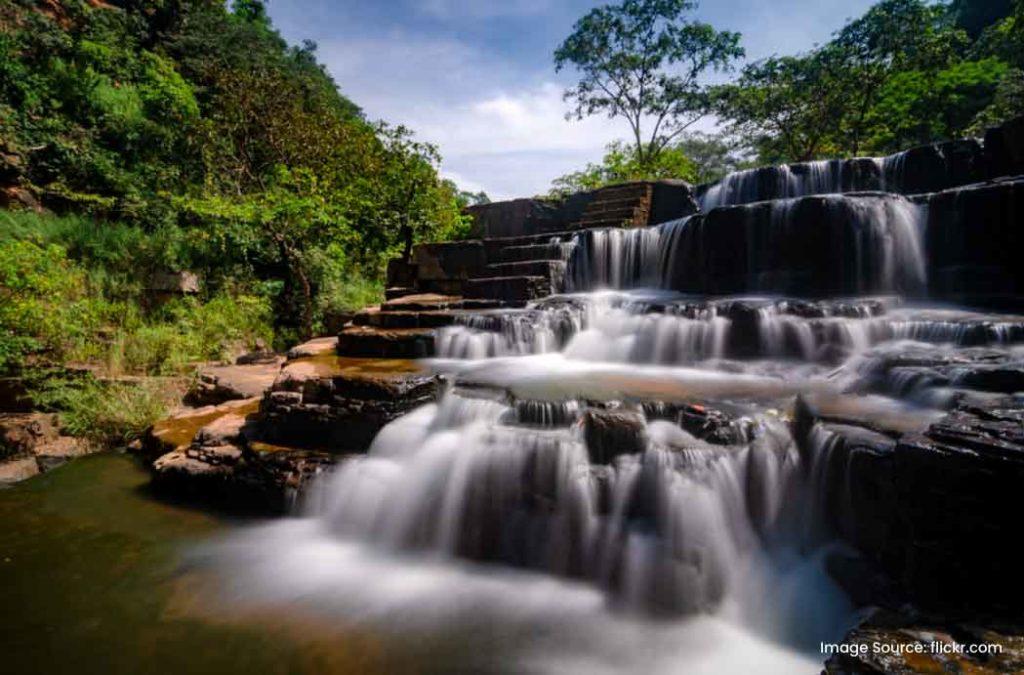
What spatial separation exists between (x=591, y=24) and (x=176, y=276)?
18552mm

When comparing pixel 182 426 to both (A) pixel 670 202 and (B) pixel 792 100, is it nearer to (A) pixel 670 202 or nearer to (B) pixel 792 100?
(A) pixel 670 202

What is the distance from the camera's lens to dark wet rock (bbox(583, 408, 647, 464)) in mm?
3354

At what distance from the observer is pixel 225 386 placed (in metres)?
6.13

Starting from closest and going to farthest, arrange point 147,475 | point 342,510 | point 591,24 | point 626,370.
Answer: point 342,510, point 147,475, point 626,370, point 591,24

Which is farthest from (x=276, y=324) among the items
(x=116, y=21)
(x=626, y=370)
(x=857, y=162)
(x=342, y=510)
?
(x=116, y=21)

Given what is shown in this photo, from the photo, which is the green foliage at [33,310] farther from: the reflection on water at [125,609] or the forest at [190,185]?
the reflection on water at [125,609]

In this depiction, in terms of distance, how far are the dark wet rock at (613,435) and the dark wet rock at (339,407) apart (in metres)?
1.72

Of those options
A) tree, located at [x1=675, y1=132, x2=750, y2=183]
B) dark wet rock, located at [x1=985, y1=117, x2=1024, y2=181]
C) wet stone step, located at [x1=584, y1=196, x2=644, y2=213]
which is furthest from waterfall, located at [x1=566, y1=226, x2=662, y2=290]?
tree, located at [x1=675, y1=132, x2=750, y2=183]

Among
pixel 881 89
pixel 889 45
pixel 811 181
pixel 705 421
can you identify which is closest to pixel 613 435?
pixel 705 421

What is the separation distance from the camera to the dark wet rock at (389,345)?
19.9 feet

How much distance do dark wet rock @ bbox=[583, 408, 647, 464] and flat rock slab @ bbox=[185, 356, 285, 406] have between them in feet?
14.9

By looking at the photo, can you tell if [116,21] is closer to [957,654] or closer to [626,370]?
[626,370]

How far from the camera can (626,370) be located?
17.6ft

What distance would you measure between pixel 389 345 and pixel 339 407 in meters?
1.80
